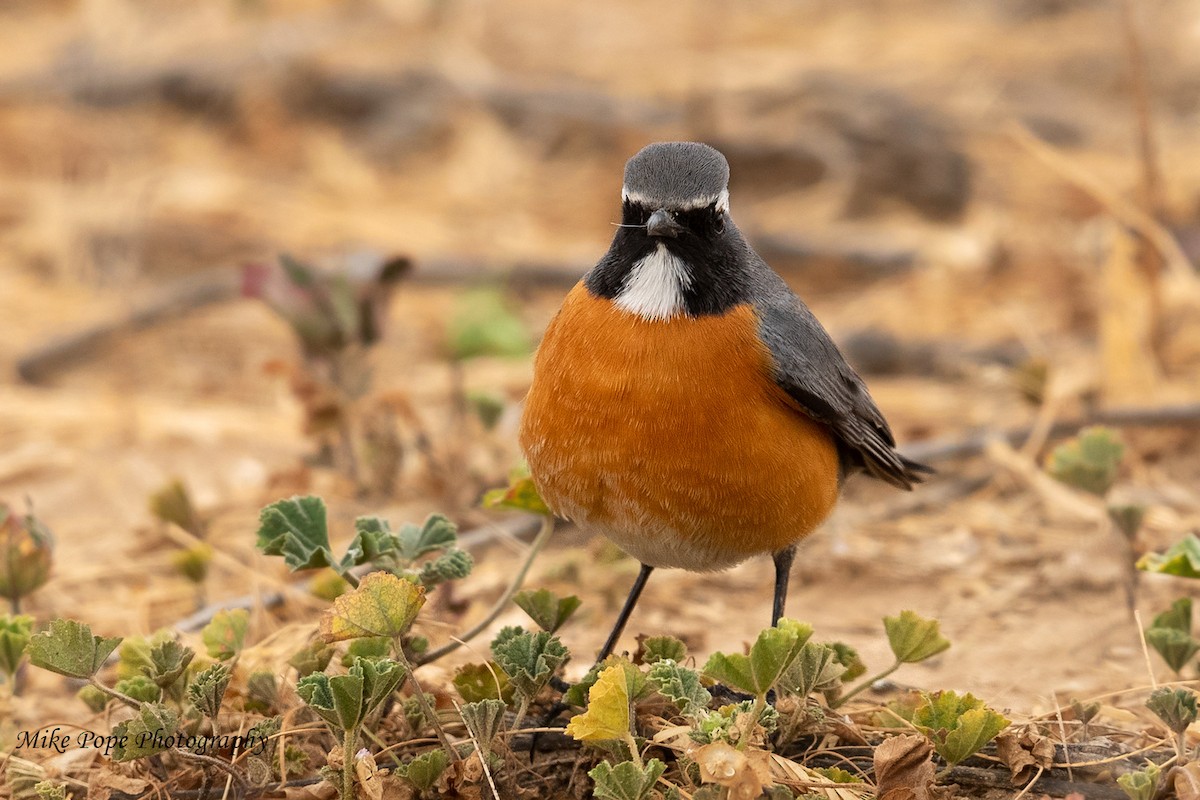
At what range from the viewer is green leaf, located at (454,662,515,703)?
152 inches

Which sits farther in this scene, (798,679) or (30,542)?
(30,542)

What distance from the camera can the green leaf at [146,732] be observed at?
3.50m

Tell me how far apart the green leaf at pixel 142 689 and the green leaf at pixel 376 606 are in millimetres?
587

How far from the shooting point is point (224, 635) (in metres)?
4.03

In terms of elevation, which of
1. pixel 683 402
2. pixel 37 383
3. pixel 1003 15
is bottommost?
pixel 37 383

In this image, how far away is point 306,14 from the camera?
1301 centimetres

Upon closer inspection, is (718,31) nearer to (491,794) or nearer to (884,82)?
(884,82)

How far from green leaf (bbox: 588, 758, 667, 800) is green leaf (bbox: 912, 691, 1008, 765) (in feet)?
2.58

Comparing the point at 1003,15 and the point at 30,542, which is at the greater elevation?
the point at 1003,15

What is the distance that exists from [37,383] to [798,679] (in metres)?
6.02

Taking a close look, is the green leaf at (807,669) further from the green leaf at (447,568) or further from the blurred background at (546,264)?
the blurred background at (546,264)

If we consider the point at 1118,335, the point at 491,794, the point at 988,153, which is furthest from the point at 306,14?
the point at 491,794

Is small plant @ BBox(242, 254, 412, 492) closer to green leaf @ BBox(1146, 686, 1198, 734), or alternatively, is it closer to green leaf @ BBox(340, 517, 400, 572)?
green leaf @ BBox(340, 517, 400, 572)

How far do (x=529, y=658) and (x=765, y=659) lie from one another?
65cm
